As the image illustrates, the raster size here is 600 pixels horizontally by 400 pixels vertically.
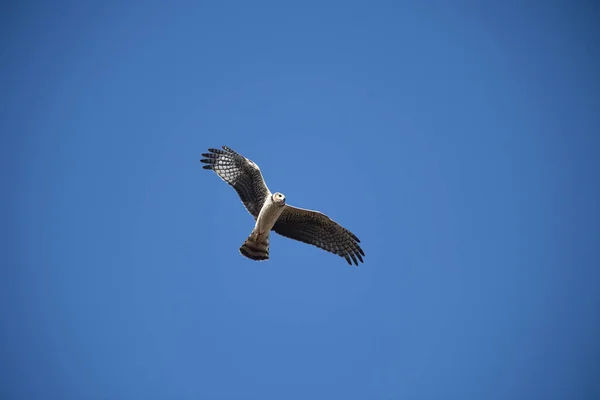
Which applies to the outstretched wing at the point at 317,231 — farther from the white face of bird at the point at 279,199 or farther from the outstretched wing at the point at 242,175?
the white face of bird at the point at 279,199

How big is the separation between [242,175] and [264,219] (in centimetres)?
139

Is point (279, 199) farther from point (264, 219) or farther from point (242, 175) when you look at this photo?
point (242, 175)

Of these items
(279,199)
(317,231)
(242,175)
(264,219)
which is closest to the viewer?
(279,199)

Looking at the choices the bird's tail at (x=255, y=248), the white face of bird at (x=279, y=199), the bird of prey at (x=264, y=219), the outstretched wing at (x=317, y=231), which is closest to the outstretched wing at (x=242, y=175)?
the bird of prey at (x=264, y=219)

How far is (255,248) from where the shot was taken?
43.3ft

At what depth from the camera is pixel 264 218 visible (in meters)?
12.9

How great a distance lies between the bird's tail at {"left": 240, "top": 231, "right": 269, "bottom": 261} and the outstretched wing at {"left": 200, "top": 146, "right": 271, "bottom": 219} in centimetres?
53

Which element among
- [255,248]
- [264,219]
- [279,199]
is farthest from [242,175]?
[255,248]

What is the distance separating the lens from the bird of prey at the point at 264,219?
13.2 m
